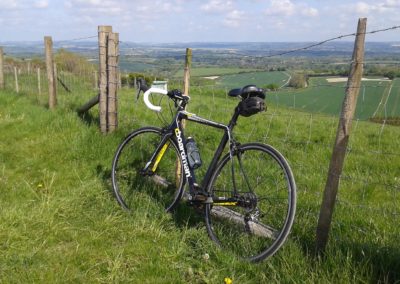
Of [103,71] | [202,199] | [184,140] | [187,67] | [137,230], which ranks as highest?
[187,67]

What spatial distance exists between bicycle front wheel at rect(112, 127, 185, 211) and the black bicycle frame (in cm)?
4

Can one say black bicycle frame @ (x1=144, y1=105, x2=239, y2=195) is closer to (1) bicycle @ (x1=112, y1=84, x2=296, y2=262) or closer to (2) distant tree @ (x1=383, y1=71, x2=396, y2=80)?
(1) bicycle @ (x1=112, y1=84, x2=296, y2=262)

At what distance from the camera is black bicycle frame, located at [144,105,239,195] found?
380 cm

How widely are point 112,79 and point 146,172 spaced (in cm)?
237

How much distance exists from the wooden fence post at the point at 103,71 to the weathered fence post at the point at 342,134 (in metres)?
4.32

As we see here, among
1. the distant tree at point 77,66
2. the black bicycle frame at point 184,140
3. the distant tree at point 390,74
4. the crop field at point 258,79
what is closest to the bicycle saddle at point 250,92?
the black bicycle frame at point 184,140

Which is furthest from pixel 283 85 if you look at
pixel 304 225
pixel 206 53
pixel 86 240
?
pixel 86 240

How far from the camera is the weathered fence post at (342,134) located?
3072 millimetres

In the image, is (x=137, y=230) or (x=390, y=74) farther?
(x=390, y=74)

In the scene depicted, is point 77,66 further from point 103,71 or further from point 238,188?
point 238,188

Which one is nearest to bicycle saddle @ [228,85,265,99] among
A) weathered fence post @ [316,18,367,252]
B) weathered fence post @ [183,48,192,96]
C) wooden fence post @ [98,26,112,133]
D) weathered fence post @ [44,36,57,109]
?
weathered fence post @ [316,18,367,252]

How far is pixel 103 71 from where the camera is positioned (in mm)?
6484

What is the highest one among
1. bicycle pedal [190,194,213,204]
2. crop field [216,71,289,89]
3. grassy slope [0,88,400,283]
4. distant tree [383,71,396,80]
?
distant tree [383,71,396,80]

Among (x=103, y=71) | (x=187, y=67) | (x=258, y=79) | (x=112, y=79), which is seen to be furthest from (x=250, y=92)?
(x=103, y=71)
